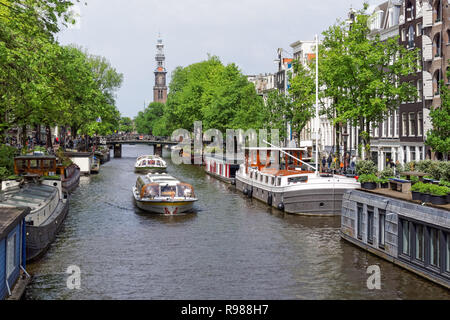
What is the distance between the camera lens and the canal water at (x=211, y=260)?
22812 mm

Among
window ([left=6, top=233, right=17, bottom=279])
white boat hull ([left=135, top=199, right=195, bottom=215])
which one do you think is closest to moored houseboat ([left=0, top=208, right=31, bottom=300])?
window ([left=6, top=233, right=17, bottom=279])

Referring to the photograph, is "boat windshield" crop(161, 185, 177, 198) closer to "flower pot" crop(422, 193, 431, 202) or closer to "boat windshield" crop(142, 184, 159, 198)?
"boat windshield" crop(142, 184, 159, 198)

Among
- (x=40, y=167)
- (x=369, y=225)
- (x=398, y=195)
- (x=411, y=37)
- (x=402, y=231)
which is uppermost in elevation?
(x=411, y=37)

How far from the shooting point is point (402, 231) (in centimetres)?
2439

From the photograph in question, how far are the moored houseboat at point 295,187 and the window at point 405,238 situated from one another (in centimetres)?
1189

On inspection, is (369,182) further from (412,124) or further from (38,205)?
(412,124)

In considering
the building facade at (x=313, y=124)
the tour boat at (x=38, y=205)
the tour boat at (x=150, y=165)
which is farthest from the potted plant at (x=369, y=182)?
the building facade at (x=313, y=124)

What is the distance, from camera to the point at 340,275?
82.3ft

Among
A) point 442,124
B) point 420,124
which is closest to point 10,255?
point 442,124

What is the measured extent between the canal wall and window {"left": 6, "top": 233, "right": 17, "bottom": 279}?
541 inches

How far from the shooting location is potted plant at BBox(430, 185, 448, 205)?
2230cm

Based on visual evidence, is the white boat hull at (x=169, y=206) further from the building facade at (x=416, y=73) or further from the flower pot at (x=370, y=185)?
the building facade at (x=416, y=73)

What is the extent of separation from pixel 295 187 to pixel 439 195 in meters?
19.2

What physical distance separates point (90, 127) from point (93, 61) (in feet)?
67.5
